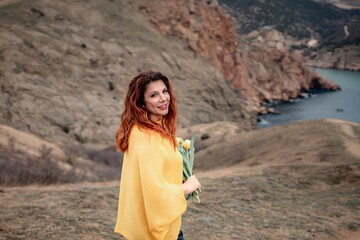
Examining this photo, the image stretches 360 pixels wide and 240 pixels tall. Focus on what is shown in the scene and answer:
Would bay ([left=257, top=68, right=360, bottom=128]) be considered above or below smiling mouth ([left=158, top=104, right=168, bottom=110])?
below

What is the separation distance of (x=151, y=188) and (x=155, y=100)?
634 mm

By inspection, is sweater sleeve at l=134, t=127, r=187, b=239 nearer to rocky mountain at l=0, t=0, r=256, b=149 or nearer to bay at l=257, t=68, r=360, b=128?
rocky mountain at l=0, t=0, r=256, b=149

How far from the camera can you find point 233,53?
2090 inches

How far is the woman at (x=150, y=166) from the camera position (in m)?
2.55

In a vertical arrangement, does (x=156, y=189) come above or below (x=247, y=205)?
above

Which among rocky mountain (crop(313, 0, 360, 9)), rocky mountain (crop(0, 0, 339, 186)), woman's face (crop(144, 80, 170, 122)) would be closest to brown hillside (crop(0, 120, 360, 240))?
woman's face (crop(144, 80, 170, 122))

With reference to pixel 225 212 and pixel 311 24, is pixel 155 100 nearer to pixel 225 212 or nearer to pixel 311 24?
pixel 225 212

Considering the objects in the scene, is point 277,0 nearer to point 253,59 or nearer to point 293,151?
point 253,59

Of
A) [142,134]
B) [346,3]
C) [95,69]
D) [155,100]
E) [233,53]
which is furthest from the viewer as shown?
[346,3]

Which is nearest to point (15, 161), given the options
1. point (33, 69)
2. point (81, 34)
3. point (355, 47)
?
point (33, 69)

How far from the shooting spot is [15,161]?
37.3 ft

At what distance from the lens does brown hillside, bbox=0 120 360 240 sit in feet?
19.8

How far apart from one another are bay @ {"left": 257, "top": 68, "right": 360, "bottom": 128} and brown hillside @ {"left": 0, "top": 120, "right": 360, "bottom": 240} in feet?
109

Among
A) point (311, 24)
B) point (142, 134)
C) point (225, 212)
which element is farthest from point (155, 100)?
point (311, 24)
